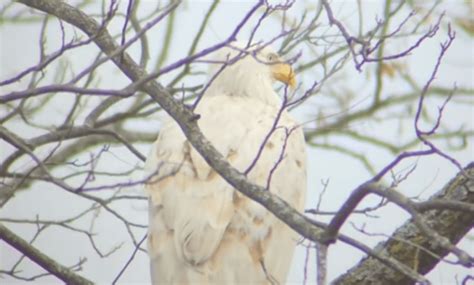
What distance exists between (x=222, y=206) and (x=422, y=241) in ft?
2.29

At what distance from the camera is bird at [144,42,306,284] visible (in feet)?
13.9

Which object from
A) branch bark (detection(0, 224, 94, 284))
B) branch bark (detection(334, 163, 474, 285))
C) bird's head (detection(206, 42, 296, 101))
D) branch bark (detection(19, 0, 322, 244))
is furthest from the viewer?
bird's head (detection(206, 42, 296, 101))

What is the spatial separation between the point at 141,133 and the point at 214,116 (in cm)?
173

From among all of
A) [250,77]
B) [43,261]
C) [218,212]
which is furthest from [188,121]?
[250,77]

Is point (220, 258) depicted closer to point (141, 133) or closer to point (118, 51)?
point (118, 51)

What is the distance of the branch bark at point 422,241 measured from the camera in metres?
3.91

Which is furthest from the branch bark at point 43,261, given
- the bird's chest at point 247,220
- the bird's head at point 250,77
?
the bird's head at point 250,77

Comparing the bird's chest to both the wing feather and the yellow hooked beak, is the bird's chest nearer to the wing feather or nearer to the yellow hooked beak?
the wing feather

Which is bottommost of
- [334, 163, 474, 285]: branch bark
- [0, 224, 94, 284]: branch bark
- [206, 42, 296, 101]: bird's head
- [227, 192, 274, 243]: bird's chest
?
[334, 163, 474, 285]: branch bark

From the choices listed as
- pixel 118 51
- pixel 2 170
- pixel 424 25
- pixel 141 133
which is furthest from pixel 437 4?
pixel 118 51

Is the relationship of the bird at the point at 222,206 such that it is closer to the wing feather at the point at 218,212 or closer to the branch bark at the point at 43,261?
the wing feather at the point at 218,212

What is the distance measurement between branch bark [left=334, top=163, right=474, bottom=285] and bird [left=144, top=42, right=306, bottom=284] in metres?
0.31

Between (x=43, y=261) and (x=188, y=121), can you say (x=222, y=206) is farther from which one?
(x=188, y=121)

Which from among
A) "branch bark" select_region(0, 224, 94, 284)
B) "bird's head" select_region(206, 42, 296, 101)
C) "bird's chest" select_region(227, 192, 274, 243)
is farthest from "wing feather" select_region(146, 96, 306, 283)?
"bird's head" select_region(206, 42, 296, 101)
